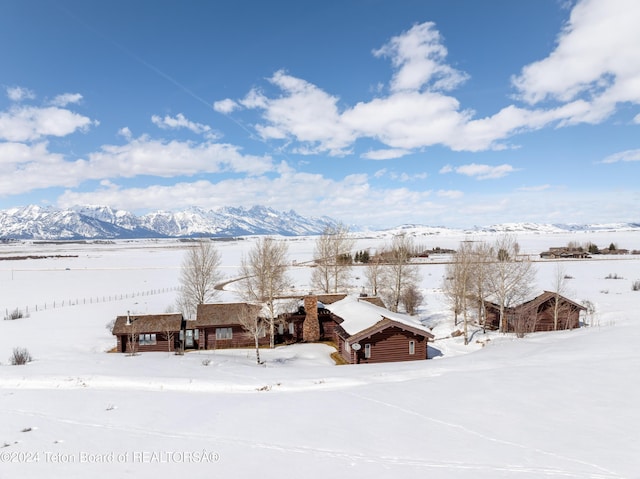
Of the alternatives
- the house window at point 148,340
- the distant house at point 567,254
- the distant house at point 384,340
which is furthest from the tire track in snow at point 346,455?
the distant house at point 567,254

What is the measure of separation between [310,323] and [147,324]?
17.1m

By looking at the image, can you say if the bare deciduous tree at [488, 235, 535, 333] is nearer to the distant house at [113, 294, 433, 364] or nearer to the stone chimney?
the distant house at [113, 294, 433, 364]

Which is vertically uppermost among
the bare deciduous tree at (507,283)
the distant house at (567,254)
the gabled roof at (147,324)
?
the distant house at (567,254)

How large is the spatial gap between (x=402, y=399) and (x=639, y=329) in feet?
73.9

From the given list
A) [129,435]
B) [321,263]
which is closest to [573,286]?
[321,263]

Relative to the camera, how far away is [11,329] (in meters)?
40.0

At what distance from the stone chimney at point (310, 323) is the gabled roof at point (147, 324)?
13413 mm

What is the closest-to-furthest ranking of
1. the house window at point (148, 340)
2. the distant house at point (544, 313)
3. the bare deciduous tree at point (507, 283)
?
the house window at point (148, 340) → the distant house at point (544, 313) → the bare deciduous tree at point (507, 283)

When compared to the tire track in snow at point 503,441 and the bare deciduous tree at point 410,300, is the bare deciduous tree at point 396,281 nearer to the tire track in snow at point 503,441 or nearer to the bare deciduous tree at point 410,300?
the bare deciduous tree at point 410,300

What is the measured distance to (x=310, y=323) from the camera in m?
41.1

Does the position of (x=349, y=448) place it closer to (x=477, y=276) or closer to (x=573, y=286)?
(x=477, y=276)

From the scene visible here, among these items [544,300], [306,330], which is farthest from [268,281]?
[544,300]

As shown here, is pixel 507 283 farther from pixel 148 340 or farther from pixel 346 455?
pixel 148 340

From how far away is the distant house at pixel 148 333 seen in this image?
3572 cm
